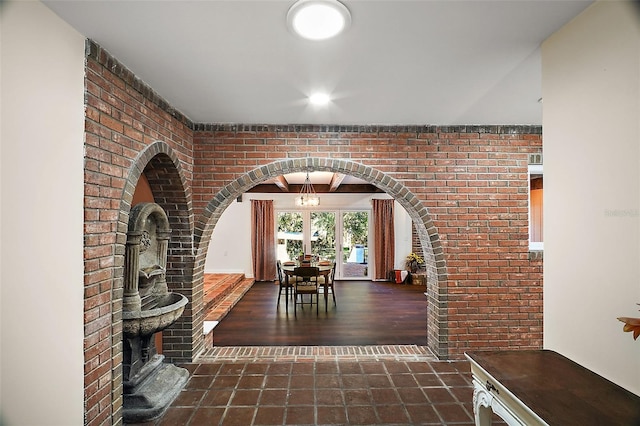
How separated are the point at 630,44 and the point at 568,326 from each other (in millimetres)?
1276

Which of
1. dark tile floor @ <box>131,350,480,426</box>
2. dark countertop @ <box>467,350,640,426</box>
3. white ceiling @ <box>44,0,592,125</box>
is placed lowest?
dark tile floor @ <box>131,350,480,426</box>

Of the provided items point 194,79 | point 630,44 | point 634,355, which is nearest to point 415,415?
point 634,355

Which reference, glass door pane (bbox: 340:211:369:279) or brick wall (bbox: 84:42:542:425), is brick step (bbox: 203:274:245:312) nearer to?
brick wall (bbox: 84:42:542:425)

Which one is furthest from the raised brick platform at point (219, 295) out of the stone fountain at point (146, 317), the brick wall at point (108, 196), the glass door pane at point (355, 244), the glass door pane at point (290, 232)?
the glass door pane at point (355, 244)

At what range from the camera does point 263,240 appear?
26.8 feet

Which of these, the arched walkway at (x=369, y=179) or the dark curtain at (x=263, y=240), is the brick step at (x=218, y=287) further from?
the arched walkway at (x=369, y=179)

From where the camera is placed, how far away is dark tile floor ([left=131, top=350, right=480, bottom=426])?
2307 mm

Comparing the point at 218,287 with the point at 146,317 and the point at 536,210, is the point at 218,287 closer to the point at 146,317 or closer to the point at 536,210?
the point at 146,317

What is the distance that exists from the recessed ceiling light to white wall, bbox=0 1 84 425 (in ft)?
4.92

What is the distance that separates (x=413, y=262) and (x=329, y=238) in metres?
2.22

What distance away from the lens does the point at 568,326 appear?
1579 millimetres

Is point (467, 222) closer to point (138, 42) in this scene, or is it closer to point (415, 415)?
point (415, 415)

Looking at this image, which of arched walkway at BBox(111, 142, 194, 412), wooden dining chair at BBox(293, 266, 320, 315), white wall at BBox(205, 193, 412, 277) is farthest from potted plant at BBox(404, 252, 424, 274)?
arched walkway at BBox(111, 142, 194, 412)

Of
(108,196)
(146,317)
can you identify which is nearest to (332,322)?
(146,317)
